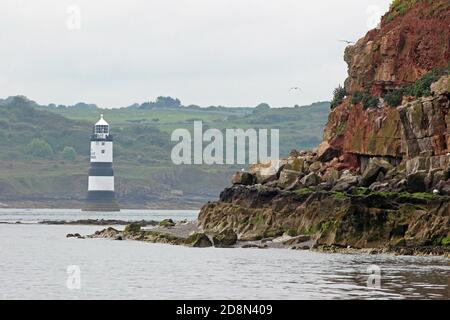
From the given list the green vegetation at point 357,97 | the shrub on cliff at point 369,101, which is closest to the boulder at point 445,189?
the shrub on cliff at point 369,101

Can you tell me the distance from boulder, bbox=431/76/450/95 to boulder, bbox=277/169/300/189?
14.9m

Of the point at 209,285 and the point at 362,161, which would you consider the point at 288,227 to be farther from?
the point at 209,285

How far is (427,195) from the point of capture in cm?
9288

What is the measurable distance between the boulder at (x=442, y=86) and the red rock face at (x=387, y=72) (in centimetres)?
286

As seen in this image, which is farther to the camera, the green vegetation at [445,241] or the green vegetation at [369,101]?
the green vegetation at [369,101]

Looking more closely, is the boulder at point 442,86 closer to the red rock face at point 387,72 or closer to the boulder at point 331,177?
the red rock face at point 387,72

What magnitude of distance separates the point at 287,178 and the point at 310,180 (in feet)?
10.3

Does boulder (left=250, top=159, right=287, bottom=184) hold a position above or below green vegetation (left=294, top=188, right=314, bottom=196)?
above

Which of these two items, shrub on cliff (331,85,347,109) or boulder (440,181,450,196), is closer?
boulder (440,181,450,196)

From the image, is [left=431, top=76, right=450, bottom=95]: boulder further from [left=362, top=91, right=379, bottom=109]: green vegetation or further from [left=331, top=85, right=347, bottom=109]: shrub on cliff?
Result: [left=331, top=85, right=347, bottom=109]: shrub on cliff

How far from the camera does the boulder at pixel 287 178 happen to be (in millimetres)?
113500

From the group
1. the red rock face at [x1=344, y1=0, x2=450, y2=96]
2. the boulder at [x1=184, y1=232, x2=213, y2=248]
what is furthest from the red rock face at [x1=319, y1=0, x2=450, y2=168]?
the boulder at [x1=184, y1=232, x2=213, y2=248]

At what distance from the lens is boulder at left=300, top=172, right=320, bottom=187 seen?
11112 cm
